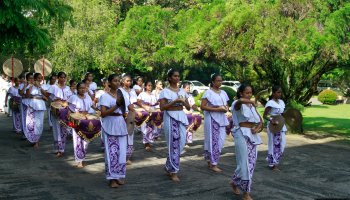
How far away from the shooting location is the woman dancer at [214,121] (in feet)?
30.2

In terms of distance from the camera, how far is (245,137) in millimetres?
6879

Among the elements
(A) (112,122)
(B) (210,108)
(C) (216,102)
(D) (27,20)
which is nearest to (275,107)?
(C) (216,102)

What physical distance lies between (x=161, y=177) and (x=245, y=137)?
226 cm

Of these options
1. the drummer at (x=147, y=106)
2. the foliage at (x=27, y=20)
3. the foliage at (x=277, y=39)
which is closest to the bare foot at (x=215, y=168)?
the drummer at (x=147, y=106)

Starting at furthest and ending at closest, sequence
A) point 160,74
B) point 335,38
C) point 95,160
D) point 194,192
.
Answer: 1. point 160,74
2. point 335,38
3. point 95,160
4. point 194,192

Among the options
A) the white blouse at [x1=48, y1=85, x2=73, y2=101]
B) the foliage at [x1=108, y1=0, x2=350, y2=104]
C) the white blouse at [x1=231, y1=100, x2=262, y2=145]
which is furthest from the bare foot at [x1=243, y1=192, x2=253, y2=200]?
the foliage at [x1=108, y1=0, x2=350, y2=104]

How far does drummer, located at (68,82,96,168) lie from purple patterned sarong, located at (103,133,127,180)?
1667 millimetres

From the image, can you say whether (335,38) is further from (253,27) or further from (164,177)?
(164,177)

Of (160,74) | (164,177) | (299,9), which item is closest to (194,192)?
(164,177)

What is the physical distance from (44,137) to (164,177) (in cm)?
701

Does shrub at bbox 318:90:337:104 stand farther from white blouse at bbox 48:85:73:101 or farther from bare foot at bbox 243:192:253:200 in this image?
bare foot at bbox 243:192:253:200

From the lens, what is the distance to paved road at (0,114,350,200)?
7.18 meters

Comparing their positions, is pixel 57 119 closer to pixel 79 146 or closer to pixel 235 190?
pixel 79 146

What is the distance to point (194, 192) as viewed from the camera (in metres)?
7.27
